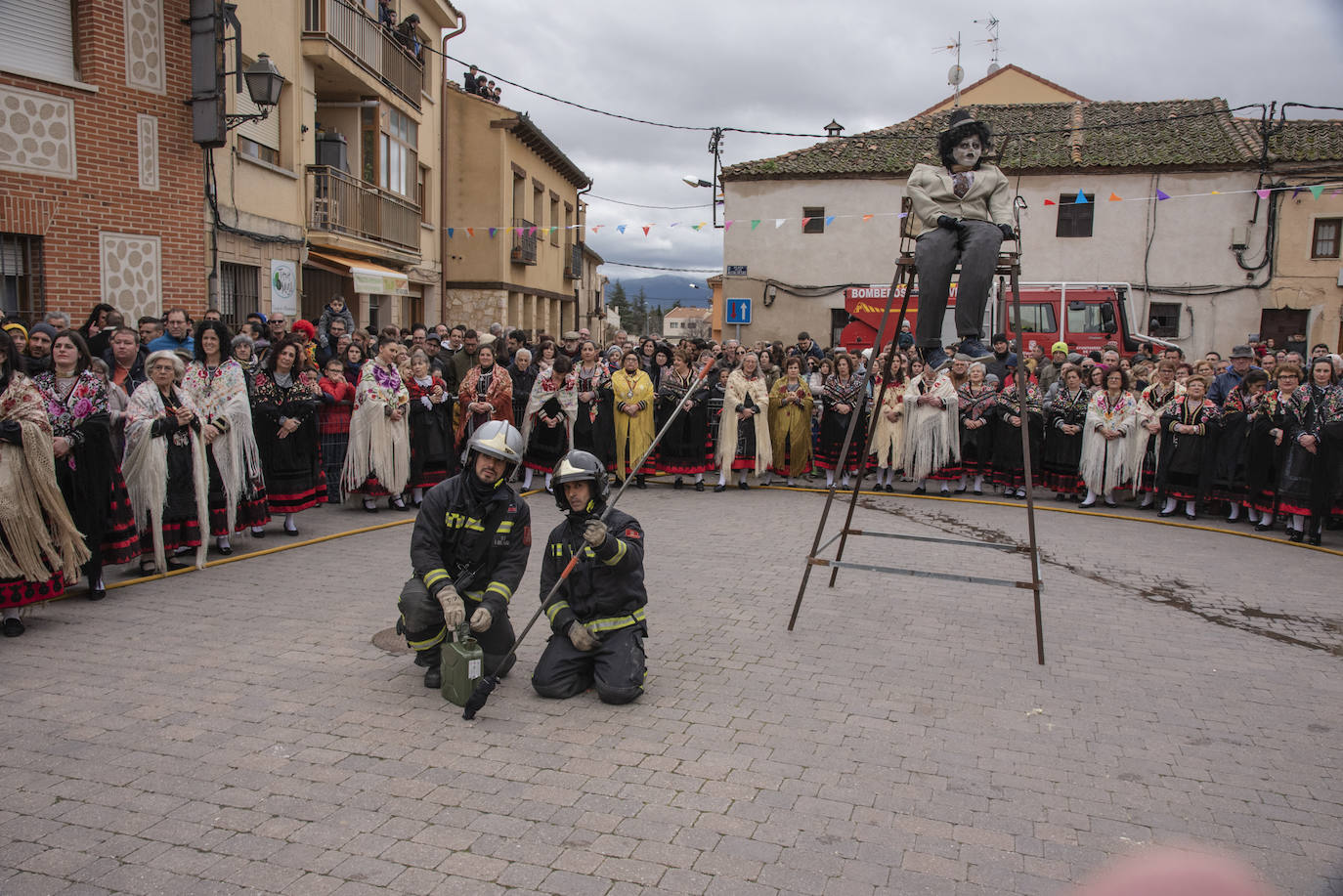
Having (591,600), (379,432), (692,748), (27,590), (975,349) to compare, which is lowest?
(692,748)

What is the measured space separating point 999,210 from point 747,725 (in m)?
3.57

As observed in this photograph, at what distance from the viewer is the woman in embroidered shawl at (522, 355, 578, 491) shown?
11836mm

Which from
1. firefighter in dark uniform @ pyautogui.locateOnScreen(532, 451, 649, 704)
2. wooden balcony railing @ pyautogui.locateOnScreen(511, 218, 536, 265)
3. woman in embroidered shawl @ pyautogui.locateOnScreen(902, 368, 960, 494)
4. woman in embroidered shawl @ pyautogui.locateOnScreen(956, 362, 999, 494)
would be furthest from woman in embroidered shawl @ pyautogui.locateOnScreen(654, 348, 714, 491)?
wooden balcony railing @ pyautogui.locateOnScreen(511, 218, 536, 265)

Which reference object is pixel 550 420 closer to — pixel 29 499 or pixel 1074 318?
pixel 29 499

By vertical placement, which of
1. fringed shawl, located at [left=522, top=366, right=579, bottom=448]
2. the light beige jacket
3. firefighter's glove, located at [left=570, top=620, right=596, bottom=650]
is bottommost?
firefighter's glove, located at [left=570, top=620, right=596, bottom=650]

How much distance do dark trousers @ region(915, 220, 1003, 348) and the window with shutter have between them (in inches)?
411

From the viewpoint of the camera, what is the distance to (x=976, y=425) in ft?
39.6

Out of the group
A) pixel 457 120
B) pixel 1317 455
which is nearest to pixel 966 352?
pixel 1317 455

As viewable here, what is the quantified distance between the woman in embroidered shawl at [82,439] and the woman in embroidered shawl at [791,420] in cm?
832

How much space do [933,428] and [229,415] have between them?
27.5 ft

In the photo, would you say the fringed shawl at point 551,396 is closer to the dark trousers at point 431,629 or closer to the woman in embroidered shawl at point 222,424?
the woman in embroidered shawl at point 222,424

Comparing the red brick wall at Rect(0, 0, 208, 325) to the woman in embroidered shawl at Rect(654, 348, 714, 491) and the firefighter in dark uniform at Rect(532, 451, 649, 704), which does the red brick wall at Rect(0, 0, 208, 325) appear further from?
the firefighter in dark uniform at Rect(532, 451, 649, 704)

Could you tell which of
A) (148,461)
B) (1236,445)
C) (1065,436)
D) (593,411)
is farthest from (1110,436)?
(148,461)

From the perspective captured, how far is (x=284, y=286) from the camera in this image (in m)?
15.1
